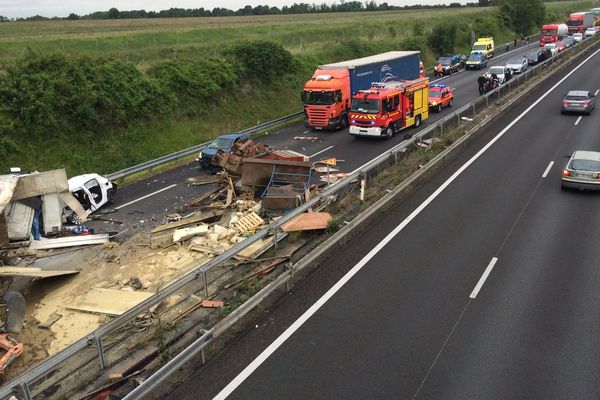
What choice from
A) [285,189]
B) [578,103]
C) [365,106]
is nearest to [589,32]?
[578,103]

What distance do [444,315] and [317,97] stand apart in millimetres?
22723

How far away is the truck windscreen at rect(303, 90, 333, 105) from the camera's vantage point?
31328 millimetres

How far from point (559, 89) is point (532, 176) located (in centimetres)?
2205

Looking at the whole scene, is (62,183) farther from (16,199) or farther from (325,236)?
(325,236)

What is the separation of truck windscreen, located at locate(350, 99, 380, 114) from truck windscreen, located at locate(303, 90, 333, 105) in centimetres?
298

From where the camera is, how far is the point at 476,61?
5584 centimetres

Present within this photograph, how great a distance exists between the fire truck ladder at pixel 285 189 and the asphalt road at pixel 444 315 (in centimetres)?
344

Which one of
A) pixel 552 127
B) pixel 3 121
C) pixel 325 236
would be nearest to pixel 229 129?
pixel 3 121

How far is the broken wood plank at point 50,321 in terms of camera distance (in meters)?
12.4

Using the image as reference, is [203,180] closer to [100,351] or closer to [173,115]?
[173,115]

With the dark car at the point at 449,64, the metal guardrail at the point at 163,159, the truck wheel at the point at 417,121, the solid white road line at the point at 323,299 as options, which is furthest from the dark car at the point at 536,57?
A: the solid white road line at the point at 323,299

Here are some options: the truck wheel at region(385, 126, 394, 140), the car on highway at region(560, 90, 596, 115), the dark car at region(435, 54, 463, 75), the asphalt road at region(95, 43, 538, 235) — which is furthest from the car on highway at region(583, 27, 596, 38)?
the truck wheel at region(385, 126, 394, 140)

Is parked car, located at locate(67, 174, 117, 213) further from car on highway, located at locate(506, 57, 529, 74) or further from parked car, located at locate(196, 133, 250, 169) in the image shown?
car on highway, located at locate(506, 57, 529, 74)

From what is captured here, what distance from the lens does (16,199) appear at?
57.6ft
